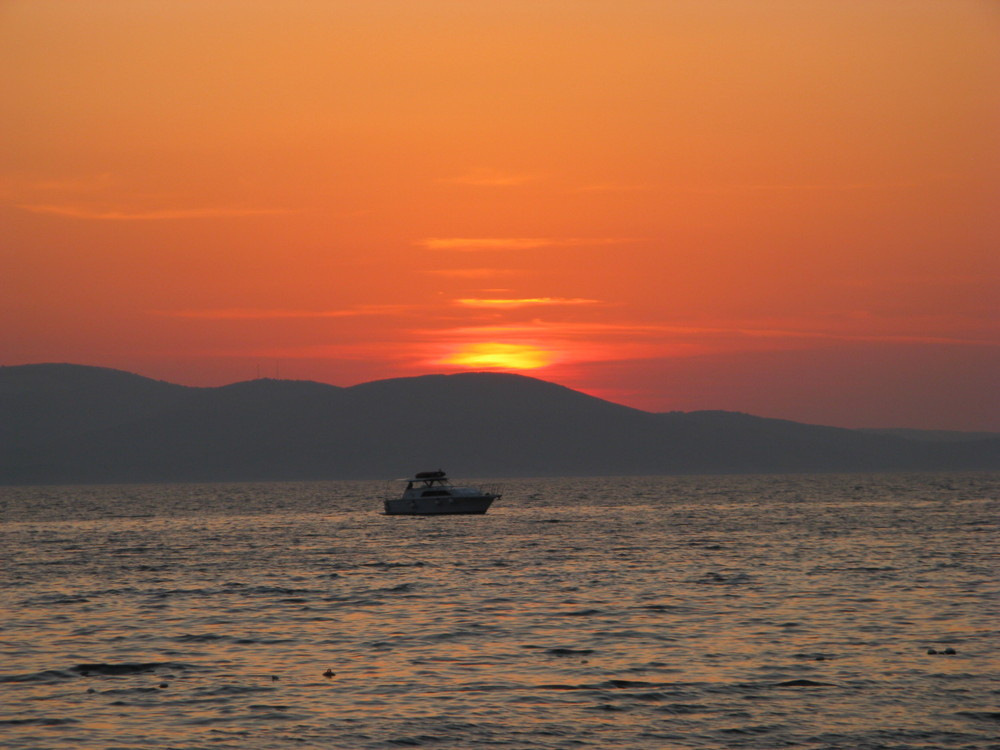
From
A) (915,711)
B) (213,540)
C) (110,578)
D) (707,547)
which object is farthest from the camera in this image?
(213,540)

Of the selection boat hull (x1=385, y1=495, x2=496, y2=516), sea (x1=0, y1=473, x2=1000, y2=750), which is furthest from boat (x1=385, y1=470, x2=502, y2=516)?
sea (x1=0, y1=473, x2=1000, y2=750)

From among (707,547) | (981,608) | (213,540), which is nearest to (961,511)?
(707,547)

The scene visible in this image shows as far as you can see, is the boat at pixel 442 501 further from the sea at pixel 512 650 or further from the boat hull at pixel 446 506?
the sea at pixel 512 650

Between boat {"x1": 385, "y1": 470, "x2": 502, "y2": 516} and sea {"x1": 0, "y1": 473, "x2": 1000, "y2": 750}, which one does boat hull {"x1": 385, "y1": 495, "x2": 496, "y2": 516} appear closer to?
boat {"x1": 385, "y1": 470, "x2": 502, "y2": 516}

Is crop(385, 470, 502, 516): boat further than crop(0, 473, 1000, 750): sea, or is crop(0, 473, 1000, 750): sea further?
crop(385, 470, 502, 516): boat

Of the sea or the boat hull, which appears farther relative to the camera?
the boat hull

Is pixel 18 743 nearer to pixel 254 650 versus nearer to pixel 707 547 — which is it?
pixel 254 650

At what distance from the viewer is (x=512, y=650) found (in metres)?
37.9

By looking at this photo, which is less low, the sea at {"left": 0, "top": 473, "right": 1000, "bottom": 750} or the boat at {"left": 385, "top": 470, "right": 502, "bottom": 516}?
the boat at {"left": 385, "top": 470, "right": 502, "bottom": 516}

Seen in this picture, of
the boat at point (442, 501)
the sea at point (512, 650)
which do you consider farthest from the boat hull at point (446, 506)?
the sea at point (512, 650)

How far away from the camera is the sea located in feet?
91.7

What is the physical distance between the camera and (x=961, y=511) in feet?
454

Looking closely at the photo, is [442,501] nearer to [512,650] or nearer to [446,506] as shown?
[446,506]

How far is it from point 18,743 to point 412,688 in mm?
9885
